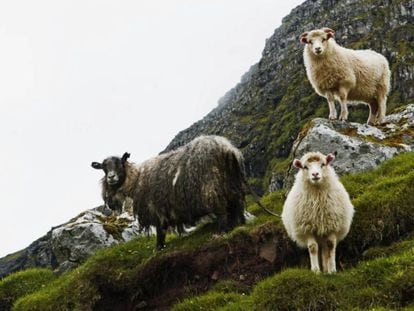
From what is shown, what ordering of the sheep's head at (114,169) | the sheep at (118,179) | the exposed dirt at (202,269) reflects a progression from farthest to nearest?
the sheep at (118,179) < the sheep's head at (114,169) < the exposed dirt at (202,269)

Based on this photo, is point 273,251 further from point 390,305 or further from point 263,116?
point 263,116

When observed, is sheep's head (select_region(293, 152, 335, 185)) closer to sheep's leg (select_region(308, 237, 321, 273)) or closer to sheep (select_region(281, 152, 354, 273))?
sheep (select_region(281, 152, 354, 273))

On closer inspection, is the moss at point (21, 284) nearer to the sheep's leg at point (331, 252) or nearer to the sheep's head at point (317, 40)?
the sheep's leg at point (331, 252)

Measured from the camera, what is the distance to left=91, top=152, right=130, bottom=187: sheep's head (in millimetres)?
18656

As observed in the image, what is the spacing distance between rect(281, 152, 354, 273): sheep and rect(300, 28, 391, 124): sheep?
5978mm

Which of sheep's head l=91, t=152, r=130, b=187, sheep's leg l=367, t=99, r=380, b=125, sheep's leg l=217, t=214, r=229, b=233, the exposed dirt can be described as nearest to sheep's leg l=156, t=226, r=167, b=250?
the exposed dirt

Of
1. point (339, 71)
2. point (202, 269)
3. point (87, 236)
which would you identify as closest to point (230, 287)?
point (202, 269)

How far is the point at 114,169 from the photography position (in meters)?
18.8

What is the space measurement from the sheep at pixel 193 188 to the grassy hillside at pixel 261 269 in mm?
652

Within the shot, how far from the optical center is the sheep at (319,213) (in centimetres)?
1268

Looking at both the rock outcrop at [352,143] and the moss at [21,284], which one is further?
the moss at [21,284]

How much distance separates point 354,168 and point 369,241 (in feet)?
15.4

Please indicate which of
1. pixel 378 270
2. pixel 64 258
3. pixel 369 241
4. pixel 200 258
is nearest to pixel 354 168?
pixel 369 241

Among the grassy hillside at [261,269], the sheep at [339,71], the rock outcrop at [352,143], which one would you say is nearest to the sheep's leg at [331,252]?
the grassy hillside at [261,269]
